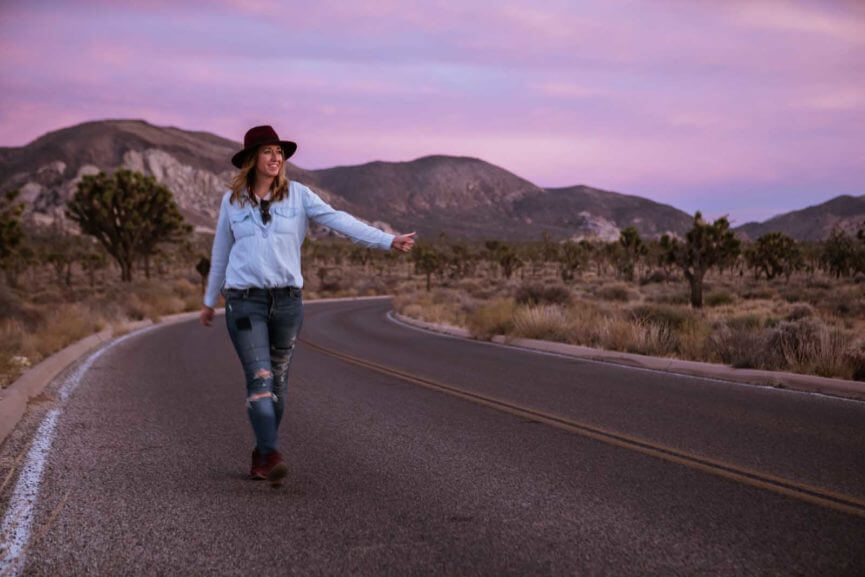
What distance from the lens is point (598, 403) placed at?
812 cm

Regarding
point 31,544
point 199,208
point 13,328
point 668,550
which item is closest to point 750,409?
point 668,550

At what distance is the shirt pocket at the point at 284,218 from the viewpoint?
4883mm

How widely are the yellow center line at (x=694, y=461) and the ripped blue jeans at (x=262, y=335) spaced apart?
293 centimetres

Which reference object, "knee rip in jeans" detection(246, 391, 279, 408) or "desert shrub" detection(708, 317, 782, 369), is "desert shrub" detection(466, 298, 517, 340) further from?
"knee rip in jeans" detection(246, 391, 279, 408)

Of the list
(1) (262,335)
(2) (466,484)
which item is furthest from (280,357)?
(2) (466,484)

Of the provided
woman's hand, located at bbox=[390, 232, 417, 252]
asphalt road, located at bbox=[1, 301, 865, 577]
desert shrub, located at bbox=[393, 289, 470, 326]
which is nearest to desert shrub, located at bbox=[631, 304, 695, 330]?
asphalt road, located at bbox=[1, 301, 865, 577]

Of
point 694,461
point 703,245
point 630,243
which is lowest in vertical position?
point 694,461

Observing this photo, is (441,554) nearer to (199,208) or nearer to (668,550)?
(668,550)

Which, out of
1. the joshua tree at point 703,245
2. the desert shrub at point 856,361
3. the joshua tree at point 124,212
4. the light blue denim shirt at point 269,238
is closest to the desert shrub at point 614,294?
the joshua tree at point 703,245

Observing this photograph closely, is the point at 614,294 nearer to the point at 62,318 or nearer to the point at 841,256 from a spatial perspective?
the point at 841,256

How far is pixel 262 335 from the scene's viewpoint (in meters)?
4.82

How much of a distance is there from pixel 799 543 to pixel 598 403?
4.29 meters

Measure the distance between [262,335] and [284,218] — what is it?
794 millimetres

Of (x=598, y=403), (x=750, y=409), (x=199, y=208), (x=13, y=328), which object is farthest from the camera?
(x=199, y=208)
